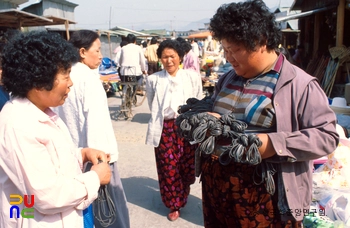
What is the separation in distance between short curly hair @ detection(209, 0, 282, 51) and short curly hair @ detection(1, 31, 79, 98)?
836 millimetres

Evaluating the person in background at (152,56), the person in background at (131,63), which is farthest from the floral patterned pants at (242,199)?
the person in background at (152,56)

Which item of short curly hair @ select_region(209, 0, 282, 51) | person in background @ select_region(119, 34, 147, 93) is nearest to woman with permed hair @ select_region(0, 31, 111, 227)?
short curly hair @ select_region(209, 0, 282, 51)

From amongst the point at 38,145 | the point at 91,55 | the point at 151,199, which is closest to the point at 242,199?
the point at 38,145

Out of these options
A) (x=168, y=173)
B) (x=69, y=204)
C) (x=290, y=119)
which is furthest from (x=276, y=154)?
(x=168, y=173)

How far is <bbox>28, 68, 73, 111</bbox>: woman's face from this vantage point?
58.6 inches

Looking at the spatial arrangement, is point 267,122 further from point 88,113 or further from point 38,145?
point 88,113

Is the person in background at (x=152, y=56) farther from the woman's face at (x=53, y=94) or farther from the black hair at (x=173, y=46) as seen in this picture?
the woman's face at (x=53, y=94)

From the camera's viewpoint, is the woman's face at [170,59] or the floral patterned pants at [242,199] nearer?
the floral patterned pants at [242,199]

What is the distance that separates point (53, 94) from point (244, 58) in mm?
975

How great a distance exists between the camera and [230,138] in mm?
1706

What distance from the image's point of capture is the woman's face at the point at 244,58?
177cm

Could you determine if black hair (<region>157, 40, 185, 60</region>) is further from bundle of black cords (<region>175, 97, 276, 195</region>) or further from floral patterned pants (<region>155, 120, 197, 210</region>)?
bundle of black cords (<region>175, 97, 276, 195</region>)
